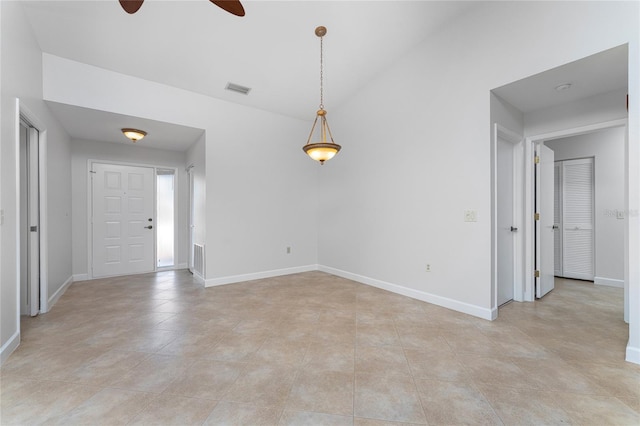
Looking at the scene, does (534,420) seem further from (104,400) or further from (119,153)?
(119,153)

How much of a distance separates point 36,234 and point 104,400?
259cm

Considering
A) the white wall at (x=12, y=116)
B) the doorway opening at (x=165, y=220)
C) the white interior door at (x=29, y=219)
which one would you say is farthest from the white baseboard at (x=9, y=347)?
the doorway opening at (x=165, y=220)

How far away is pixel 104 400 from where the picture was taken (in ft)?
5.51

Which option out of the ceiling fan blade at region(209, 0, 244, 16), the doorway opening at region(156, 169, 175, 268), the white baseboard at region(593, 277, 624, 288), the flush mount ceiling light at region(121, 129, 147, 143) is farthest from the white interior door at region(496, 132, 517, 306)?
the doorway opening at region(156, 169, 175, 268)

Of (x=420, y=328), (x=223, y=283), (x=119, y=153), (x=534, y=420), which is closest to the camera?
(x=534, y=420)

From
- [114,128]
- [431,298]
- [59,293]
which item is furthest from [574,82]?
[59,293]

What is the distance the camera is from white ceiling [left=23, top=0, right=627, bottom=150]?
2.78 m

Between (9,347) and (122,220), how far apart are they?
11.4ft

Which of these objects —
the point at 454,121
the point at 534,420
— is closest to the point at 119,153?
the point at 454,121

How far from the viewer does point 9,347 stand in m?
2.21

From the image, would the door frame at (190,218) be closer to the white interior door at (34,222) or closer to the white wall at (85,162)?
the white wall at (85,162)

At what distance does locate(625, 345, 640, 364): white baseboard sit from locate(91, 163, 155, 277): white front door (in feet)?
22.2

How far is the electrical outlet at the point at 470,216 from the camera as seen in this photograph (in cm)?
310

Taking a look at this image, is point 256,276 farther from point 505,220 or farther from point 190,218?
point 505,220
